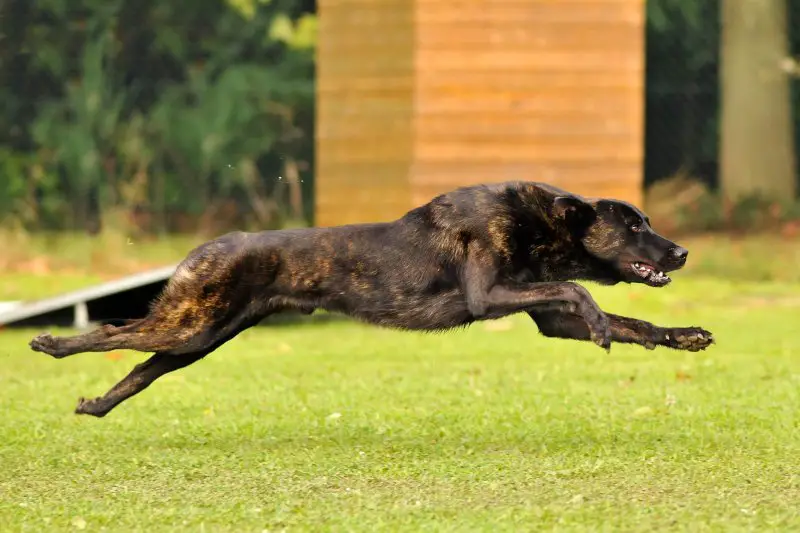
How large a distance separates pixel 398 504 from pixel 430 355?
5.33m

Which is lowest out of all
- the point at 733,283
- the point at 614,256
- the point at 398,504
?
the point at 733,283

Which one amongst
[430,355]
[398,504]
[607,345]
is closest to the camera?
[398,504]

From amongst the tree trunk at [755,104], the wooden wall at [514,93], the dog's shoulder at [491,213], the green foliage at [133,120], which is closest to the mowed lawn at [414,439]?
the dog's shoulder at [491,213]

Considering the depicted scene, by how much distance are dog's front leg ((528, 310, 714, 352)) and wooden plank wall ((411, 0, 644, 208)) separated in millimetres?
8189

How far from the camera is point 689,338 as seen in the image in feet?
23.7

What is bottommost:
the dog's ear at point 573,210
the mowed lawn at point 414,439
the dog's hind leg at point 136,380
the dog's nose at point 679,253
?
the mowed lawn at point 414,439

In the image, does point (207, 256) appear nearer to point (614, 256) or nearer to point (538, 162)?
point (614, 256)

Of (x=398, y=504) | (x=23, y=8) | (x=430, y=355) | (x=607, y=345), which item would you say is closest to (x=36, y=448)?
(x=398, y=504)

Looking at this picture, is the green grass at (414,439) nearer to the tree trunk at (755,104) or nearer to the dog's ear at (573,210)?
the dog's ear at (573,210)

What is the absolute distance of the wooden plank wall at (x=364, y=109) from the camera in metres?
16.0

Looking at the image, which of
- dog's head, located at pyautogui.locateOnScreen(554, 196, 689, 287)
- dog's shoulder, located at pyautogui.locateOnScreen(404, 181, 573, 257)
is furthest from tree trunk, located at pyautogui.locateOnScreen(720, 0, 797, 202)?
dog's shoulder, located at pyautogui.locateOnScreen(404, 181, 573, 257)

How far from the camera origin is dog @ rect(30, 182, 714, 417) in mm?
7238

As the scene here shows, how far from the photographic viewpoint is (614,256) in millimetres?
7434

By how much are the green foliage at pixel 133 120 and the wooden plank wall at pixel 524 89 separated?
13.3 ft
